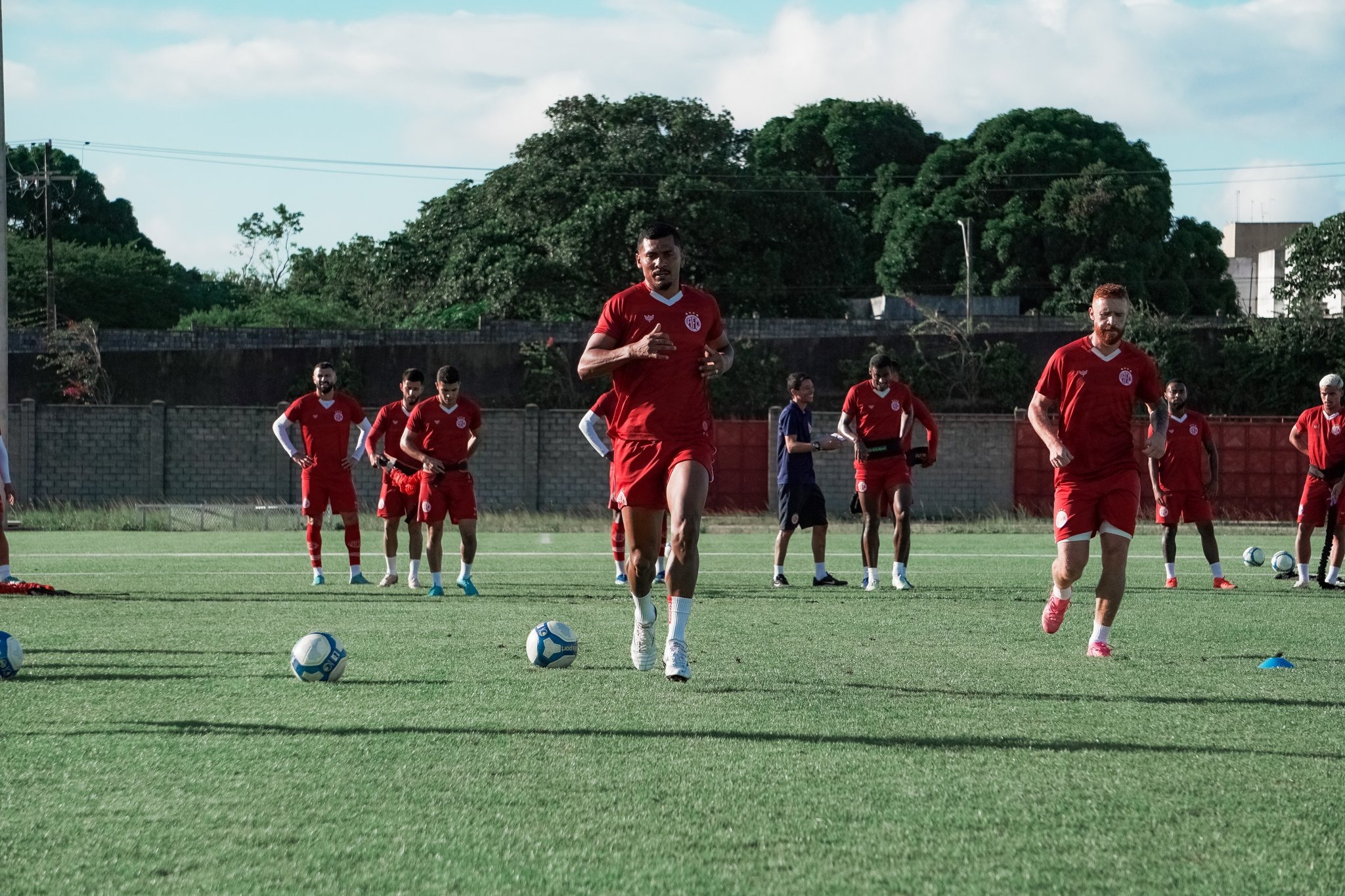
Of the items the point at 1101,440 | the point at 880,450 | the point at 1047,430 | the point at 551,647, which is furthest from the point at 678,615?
the point at 880,450

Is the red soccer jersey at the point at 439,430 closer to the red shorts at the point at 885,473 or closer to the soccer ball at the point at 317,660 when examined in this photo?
the red shorts at the point at 885,473

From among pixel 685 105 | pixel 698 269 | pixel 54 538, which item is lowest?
pixel 54 538

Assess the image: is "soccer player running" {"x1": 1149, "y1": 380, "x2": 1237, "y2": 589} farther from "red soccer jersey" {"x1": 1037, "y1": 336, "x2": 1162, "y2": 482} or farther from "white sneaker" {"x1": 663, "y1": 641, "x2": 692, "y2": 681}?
"white sneaker" {"x1": 663, "y1": 641, "x2": 692, "y2": 681}

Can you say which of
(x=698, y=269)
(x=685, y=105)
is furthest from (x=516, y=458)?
(x=685, y=105)

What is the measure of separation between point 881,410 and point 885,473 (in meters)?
0.60

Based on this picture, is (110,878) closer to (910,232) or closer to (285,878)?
(285,878)

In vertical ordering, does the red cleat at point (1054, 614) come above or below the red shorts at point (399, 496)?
below

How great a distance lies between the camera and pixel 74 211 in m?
75.4

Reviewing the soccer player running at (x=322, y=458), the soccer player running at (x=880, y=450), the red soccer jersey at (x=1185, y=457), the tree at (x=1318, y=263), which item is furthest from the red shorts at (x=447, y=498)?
the tree at (x=1318, y=263)

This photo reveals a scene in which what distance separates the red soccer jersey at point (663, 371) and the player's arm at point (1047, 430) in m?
1.96

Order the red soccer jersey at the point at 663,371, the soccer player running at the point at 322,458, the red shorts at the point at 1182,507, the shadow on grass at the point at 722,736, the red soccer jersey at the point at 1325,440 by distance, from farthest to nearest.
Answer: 1. the red shorts at the point at 1182,507
2. the soccer player running at the point at 322,458
3. the red soccer jersey at the point at 1325,440
4. the red soccer jersey at the point at 663,371
5. the shadow on grass at the point at 722,736

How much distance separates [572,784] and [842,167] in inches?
2505

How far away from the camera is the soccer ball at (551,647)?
24.7 feet

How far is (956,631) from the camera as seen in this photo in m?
9.80
